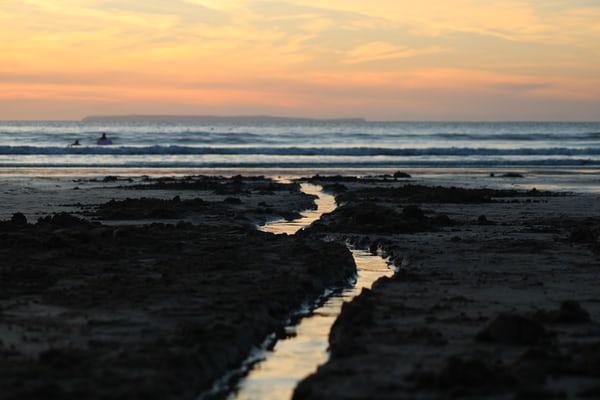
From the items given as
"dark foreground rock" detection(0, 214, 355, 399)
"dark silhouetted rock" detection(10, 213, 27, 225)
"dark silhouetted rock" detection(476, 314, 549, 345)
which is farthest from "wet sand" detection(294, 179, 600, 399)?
"dark silhouetted rock" detection(10, 213, 27, 225)

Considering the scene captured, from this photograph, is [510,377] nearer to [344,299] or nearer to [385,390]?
[385,390]

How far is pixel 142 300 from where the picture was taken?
12.0m

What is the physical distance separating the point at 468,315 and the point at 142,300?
4098mm

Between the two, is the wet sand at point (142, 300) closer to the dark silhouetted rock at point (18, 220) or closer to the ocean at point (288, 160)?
the dark silhouetted rock at point (18, 220)

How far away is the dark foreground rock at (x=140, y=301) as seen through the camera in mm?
8461

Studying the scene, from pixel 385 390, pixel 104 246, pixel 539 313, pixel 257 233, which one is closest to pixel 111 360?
pixel 385 390

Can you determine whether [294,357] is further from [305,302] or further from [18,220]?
[18,220]

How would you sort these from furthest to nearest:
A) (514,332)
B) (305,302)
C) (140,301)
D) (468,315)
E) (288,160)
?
(288,160) → (305,302) → (140,301) → (468,315) → (514,332)

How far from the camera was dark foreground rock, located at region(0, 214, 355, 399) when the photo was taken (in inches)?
333

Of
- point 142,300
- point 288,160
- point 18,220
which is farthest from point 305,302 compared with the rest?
point 288,160

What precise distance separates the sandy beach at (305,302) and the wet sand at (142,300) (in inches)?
1.1

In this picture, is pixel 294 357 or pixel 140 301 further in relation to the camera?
pixel 140 301

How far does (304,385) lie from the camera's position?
27.8 feet

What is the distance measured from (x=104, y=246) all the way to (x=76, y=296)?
456 centimetres
